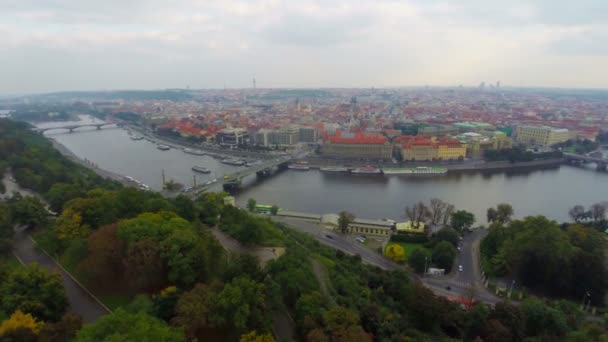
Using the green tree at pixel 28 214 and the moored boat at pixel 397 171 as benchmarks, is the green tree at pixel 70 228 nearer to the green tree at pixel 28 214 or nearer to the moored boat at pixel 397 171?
the green tree at pixel 28 214

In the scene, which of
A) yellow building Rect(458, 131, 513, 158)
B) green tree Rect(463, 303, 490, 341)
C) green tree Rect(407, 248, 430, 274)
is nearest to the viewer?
green tree Rect(463, 303, 490, 341)

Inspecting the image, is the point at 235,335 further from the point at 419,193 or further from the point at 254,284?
the point at 419,193

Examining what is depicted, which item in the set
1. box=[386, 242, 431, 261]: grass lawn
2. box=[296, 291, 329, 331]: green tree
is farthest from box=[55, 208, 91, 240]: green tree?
box=[386, 242, 431, 261]: grass lawn

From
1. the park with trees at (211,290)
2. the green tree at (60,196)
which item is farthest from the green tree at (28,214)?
the green tree at (60,196)

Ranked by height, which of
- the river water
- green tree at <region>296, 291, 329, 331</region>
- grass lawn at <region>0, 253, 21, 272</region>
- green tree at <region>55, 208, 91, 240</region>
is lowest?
the river water

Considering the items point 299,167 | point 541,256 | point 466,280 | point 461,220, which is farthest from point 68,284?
point 299,167

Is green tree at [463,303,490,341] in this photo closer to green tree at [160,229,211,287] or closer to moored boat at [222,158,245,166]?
green tree at [160,229,211,287]

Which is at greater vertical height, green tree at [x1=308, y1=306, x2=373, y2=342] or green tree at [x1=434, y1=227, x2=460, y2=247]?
green tree at [x1=308, y1=306, x2=373, y2=342]

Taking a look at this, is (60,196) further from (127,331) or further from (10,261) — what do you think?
(127,331)
